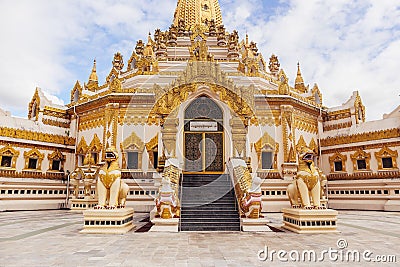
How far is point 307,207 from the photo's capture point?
927 cm

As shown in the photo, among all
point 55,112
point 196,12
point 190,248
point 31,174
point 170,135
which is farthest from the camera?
point 196,12

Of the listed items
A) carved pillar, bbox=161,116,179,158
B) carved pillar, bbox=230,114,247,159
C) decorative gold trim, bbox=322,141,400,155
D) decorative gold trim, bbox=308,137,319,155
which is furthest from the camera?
decorative gold trim, bbox=308,137,319,155

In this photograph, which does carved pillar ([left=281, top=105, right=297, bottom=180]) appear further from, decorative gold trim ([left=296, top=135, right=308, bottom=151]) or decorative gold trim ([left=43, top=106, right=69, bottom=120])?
decorative gold trim ([left=43, top=106, right=69, bottom=120])

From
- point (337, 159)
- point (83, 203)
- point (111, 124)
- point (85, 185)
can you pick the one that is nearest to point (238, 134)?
point (111, 124)

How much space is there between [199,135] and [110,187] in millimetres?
5718

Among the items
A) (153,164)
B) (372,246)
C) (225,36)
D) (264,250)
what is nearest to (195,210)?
(264,250)

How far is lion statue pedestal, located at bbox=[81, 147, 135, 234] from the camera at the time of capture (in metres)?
8.73

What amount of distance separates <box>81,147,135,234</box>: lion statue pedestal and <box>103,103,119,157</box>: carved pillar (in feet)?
28.3

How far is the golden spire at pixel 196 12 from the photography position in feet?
88.0

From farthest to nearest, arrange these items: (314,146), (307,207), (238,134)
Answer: (314,146) < (238,134) < (307,207)

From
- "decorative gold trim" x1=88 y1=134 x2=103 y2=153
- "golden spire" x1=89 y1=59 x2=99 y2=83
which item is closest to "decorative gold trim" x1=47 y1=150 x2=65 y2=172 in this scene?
"decorative gold trim" x1=88 y1=134 x2=103 y2=153

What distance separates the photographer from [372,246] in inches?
Result: 267

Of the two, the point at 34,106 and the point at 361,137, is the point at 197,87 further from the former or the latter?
the point at 34,106

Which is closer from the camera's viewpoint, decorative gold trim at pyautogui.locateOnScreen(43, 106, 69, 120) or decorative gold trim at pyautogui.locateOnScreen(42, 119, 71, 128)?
decorative gold trim at pyautogui.locateOnScreen(42, 119, 71, 128)
